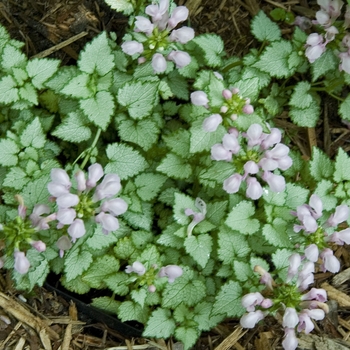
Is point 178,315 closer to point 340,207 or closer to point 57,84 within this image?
point 340,207

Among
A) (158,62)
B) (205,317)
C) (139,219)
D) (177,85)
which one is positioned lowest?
(205,317)

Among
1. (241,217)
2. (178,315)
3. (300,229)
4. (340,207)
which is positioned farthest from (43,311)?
(340,207)

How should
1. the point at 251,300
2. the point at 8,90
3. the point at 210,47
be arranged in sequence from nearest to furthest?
the point at 251,300 → the point at 8,90 → the point at 210,47

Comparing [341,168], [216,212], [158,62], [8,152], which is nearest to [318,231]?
[341,168]

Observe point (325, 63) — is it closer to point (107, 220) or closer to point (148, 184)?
point (148, 184)

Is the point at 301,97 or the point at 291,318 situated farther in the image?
the point at 301,97

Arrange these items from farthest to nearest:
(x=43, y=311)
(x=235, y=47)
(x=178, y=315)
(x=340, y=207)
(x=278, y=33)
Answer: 1. (x=235, y=47)
2. (x=278, y=33)
3. (x=43, y=311)
4. (x=178, y=315)
5. (x=340, y=207)
